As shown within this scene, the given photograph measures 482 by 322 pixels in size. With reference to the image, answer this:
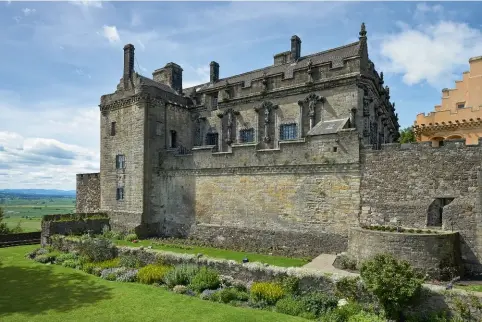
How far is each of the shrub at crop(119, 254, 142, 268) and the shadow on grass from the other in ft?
6.15

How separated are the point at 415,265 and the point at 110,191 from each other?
2442 cm

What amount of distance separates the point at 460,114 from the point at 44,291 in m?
28.8

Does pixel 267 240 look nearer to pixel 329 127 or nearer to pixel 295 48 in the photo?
pixel 329 127

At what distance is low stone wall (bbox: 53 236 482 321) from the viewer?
34.7 feet

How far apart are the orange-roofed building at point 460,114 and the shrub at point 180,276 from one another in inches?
836

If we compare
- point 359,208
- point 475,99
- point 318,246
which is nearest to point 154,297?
point 318,246

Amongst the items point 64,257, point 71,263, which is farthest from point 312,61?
point 64,257

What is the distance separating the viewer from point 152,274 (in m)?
15.9

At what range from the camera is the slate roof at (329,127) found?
20297 millimetres

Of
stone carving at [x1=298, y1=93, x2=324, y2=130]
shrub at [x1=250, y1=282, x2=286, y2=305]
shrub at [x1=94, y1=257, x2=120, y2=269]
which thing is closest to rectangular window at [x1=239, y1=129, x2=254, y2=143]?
stone carving at [x1=298, y1=93, x2=324, y2=130]

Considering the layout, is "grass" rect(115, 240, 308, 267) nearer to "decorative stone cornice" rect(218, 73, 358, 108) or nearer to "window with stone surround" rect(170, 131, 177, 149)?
"window with stone surround" rect(170, 131, 177, 149)

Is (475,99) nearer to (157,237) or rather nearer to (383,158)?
(383,158)

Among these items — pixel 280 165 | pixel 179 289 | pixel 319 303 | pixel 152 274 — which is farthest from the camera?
pixel 280 165

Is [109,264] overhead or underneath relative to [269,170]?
underneath
